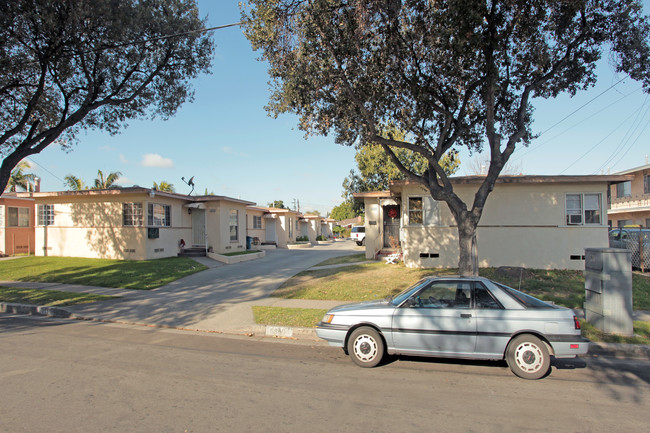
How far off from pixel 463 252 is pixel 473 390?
4942 millimetres

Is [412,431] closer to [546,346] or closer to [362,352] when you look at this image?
[362,352]

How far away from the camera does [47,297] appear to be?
11211mm

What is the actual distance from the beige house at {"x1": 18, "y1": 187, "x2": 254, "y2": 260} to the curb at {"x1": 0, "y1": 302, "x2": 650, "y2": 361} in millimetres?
8176

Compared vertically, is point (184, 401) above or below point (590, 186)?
below

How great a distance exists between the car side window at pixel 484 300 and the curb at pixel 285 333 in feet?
8.42

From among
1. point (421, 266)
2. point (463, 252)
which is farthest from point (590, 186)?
point (463, 252)

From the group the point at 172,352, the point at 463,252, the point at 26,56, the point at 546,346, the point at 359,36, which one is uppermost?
the point at 26,56

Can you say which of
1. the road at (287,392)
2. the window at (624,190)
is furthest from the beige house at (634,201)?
the road at (287,392)

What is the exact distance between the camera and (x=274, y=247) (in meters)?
31.7

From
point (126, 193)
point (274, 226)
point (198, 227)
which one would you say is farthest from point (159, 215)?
point (274, 226)

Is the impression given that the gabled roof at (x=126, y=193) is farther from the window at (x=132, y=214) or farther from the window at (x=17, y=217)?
the window at (x=17, y=217)

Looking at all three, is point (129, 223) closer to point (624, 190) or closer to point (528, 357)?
point (528, 357)

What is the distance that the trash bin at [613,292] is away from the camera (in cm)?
720

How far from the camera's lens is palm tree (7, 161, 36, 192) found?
29281 millimetres
